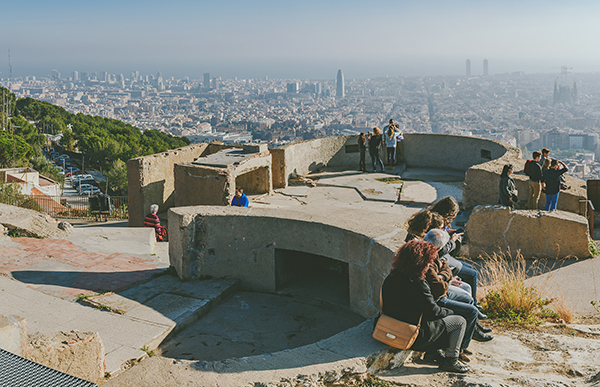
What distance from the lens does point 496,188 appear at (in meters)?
10.2

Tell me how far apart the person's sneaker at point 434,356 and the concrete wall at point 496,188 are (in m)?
6.82

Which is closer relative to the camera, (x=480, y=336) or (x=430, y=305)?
(x=430, y=305)

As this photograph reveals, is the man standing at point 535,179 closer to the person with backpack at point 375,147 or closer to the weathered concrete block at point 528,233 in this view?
the weathered concrete block at point 528,233

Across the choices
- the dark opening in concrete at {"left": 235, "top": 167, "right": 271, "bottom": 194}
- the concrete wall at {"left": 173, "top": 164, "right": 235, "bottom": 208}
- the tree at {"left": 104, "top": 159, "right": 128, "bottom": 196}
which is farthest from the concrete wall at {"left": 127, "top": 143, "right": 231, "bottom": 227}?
the tree at {"left": 104, "top": 159, "right": 128, "bottom": 196}

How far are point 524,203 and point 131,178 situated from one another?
10.1 metres

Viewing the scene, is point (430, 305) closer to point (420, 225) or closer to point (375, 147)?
point (420, 225)

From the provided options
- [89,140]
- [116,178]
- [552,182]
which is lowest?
[116,178]

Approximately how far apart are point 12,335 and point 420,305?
2.95 metres

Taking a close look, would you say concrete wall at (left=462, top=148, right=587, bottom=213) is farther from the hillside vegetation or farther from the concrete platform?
the hillside vegetation

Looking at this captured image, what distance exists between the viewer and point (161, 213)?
14.6m

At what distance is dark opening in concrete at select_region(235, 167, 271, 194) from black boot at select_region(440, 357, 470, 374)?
976cm

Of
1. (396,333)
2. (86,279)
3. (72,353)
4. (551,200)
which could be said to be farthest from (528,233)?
(72,353)

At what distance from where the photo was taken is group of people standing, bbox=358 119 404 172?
48.8ft

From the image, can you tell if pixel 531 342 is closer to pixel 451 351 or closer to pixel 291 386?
pixel 451 351
